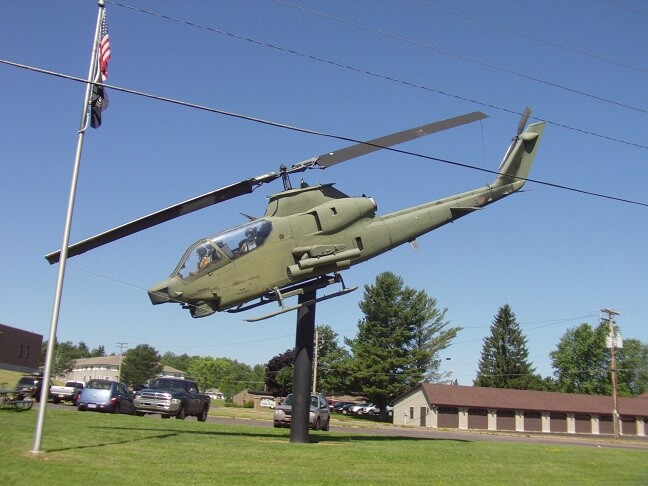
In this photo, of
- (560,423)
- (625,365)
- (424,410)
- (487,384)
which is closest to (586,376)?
(625,365)

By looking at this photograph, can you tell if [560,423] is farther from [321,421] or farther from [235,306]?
[235,306]

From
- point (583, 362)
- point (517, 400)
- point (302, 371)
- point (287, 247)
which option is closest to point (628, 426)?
point (517, 400)

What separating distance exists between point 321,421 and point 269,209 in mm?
12243

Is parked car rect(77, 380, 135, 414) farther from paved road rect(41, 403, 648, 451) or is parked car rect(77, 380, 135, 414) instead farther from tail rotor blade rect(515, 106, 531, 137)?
tail rotor blade rect(515, 106, 531, 137)

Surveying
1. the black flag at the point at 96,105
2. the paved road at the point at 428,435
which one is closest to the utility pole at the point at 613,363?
the paved road at the point at 428,435

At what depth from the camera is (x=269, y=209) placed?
1698 cm

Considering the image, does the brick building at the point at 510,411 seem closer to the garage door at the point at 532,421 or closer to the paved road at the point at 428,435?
the garage door at the point at 532,421

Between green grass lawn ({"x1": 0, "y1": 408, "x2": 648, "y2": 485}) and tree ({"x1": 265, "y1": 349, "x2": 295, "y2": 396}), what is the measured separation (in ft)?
218

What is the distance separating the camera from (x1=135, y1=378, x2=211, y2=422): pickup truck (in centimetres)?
2497

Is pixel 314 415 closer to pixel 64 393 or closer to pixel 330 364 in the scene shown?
pixel 64 393

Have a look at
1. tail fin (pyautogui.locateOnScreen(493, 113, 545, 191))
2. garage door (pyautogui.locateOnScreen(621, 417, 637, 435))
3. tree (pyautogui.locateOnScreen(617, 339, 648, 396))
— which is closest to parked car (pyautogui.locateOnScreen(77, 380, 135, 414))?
tail fin (pyautogui.locateOnScreen(493, 113, 545, 191))

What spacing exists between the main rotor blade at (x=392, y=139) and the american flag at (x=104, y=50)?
18.2 feet

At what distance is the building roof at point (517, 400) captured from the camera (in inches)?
2500

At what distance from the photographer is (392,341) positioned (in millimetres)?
76312
